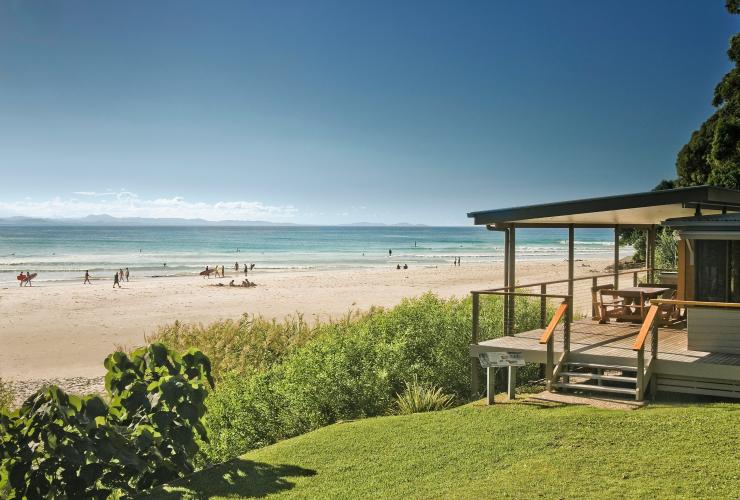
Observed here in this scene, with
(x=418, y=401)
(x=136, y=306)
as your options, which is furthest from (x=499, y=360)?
(x=136, y=306)

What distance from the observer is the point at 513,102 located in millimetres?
80812

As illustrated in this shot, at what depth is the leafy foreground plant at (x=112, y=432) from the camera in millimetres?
5504

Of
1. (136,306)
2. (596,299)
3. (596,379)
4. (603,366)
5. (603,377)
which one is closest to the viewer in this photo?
(603,377)

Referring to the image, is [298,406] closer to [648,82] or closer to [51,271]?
[51,271]

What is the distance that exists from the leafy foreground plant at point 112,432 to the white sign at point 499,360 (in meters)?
4.14

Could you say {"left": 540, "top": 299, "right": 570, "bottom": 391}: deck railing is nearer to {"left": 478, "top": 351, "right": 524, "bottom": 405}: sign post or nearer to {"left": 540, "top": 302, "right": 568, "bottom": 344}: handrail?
{"left": 540, "top": 302, "right": 568, "bottom": 344}: handrail

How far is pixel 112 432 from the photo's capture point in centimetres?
574

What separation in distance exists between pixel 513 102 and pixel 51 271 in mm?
58136

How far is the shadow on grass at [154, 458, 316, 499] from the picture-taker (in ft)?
20.9

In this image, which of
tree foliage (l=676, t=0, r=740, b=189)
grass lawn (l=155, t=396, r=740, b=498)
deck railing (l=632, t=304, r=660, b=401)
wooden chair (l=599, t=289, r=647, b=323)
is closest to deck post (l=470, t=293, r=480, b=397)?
grass lawn (l=155, t=396, r=740, b=498)

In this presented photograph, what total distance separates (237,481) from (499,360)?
4105mm

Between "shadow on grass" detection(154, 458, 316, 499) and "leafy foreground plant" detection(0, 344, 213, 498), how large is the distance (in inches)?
9.7

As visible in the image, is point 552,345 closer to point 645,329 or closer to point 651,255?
point 645,329

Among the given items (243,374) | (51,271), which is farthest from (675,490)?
(51,271)
